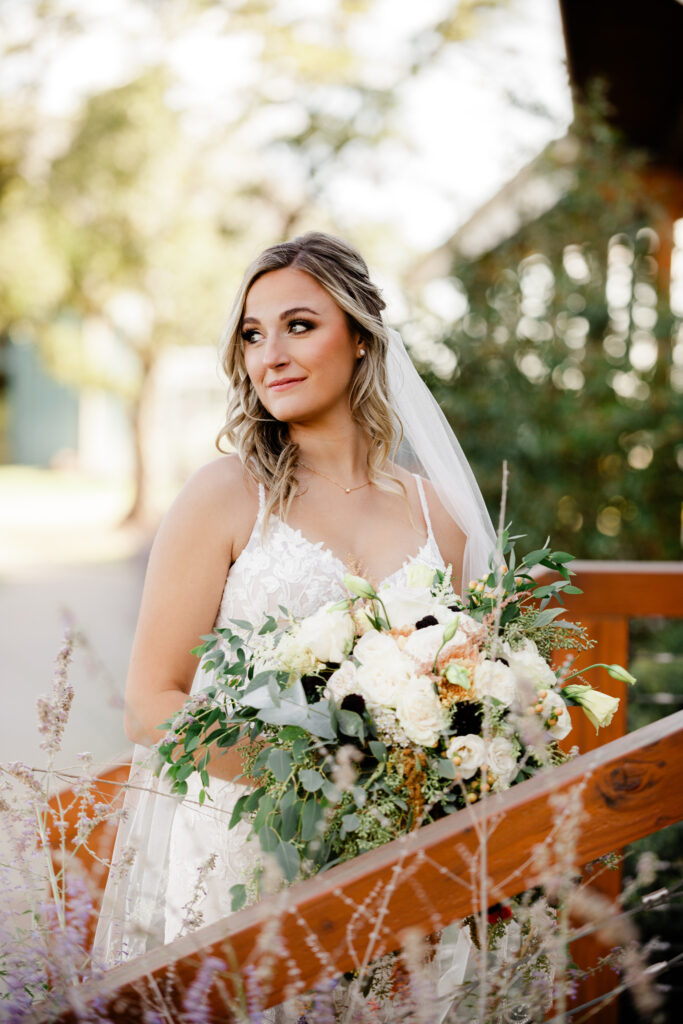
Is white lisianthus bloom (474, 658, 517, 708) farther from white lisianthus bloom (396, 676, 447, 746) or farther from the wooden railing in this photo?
the wooden railing

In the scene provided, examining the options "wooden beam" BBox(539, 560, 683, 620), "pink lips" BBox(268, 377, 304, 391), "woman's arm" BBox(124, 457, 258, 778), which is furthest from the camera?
"wooden beam" BBox(539, 560, 683, 620)

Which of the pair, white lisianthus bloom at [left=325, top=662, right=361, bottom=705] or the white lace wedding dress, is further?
the white lace wedding dress

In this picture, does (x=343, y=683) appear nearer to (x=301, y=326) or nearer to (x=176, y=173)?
(x=301, y=326)

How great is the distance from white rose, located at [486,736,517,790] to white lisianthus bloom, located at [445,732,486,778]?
1cm

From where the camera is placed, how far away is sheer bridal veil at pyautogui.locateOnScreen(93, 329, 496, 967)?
2297 mm

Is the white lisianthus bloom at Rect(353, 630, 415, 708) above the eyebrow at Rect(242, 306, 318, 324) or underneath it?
underneath

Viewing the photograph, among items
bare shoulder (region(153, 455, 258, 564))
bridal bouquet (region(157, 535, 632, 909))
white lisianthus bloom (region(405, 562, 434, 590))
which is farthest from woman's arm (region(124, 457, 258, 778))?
white lisianthus bloom (region(405, 562, 434, 590))

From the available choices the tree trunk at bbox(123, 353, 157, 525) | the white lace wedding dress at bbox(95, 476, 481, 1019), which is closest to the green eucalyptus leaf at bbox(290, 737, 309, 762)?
the white lace wedding dress at bbox(95, 476, 481, 1019)

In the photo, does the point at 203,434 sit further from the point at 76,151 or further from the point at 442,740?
the point at 442,740

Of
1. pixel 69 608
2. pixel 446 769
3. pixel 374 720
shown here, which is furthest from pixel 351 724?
pixel 69 608

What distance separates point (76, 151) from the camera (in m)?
15.8

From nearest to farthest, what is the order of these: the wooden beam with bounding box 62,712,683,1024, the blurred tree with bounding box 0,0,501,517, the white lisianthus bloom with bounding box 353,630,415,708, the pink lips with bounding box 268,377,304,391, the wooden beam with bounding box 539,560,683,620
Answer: the wooden beam with bounding box 62,712,683,1024 < the white lisianthus bloom with bounding box 353,630,415,708 < the pink lips with bounding box 268,377,304,391 < the wooden beam with bounding box 539,560,683,620 < the blurred tree with bounding box 0,0,501,517

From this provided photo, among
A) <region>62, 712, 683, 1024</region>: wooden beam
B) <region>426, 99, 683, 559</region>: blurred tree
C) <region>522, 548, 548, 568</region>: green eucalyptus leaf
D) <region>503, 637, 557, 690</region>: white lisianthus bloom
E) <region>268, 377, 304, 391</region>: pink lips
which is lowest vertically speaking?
<region>62, 712, 683, 1024</region>: wooden beam

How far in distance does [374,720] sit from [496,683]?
0.68 feet
